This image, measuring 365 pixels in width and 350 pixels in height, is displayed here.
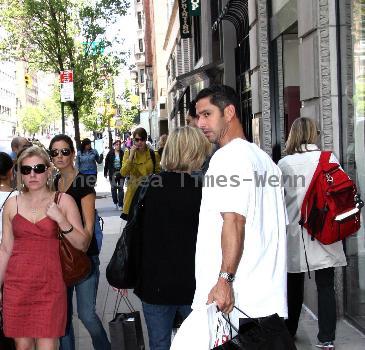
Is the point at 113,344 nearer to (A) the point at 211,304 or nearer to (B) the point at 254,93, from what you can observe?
(A) the point at 211,304

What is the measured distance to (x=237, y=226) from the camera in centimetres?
322

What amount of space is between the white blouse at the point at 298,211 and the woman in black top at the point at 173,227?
4.98 feet

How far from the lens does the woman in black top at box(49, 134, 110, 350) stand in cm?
489

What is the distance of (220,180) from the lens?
3.30m

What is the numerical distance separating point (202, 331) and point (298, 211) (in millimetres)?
2768

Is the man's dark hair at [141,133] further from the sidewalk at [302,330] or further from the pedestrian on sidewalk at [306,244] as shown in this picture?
the pedestrian on sidewalk at [306,244]

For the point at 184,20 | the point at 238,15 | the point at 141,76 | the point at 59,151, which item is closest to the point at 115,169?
the point at 184,20

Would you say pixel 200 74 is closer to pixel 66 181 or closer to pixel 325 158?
pixel 325 158

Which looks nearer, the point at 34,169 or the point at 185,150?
the point at 185,150

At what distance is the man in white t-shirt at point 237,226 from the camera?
3221 mm

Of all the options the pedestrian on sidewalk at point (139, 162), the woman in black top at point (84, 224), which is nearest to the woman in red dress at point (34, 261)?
the woman in black top at point (84, 224)

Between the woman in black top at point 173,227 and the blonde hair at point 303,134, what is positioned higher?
the blonde hair at point 303,134

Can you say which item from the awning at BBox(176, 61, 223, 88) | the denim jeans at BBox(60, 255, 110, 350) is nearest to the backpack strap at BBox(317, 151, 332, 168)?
the denim jeans at BBox(60, 255, 110, 350)

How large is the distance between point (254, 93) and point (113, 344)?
6.13 metres
